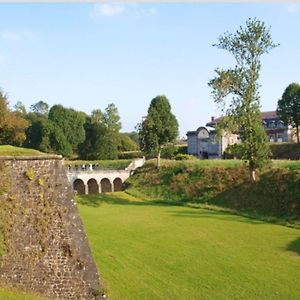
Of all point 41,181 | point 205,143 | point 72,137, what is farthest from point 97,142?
point 41,181

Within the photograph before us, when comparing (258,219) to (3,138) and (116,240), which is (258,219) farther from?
(3,138)

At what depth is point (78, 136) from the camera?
66.9 m

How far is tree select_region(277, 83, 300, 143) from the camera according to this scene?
5762cm

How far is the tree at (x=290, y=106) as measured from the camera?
57.6 metres

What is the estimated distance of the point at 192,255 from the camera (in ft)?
65.7

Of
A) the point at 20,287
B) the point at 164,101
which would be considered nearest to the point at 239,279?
the point at 20,287

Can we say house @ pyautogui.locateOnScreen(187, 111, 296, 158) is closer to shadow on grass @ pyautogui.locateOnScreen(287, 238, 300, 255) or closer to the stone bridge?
the stone bridge

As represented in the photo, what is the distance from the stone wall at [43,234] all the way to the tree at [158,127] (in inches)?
1254

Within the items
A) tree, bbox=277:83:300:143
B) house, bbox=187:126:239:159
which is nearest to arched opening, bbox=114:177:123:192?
tree, bbox=277:83:300:143

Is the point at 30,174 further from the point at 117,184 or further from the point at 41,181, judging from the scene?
the point at 117,184

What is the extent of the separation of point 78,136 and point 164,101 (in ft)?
73.5

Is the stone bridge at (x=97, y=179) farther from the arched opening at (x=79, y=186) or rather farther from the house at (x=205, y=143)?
the house at (x=205, y=143)

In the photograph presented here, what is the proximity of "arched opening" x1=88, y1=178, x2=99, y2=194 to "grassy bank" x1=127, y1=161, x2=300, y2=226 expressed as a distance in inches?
135

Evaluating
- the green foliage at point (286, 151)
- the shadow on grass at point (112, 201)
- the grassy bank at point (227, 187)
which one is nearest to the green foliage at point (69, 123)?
the grassy bank at point (227, 187)
